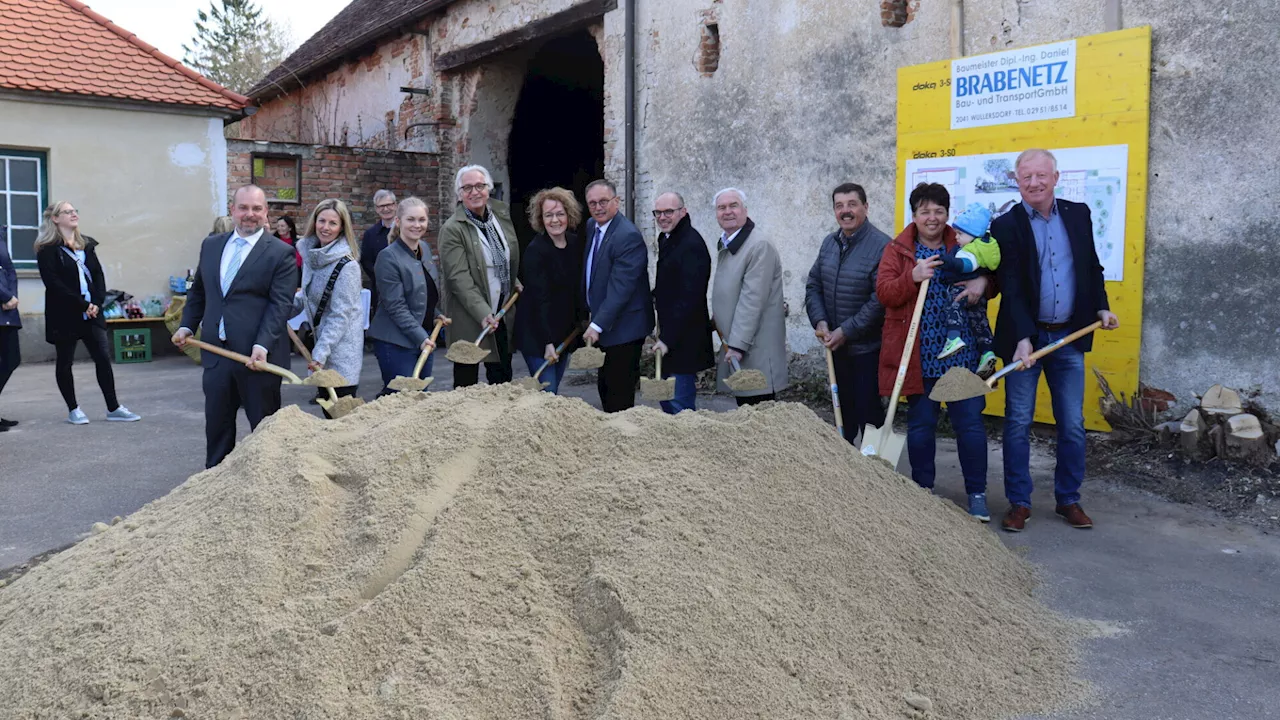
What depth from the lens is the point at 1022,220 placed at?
4.98 metres

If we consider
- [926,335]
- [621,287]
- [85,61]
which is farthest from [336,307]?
[85,61]

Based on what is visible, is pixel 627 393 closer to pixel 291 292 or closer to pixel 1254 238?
pixel 291 292

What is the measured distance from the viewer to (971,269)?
4.89 meters

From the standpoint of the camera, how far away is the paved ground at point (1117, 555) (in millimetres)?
3330

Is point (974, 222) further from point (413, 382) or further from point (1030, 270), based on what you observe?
point (413, 382)

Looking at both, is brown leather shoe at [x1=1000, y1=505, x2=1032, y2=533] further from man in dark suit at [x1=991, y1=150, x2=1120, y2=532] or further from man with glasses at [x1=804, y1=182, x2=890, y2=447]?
man with glasses at [x1=804, y1=182, x2=890, y2=447]

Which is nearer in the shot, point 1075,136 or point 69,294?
point 1075,136

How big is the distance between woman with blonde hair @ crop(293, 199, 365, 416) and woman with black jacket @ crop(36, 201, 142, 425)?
106 inches

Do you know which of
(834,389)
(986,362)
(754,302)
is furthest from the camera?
(754,302)

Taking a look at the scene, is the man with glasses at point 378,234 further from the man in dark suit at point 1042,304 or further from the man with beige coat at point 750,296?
the man in dark suit at point 1042,304

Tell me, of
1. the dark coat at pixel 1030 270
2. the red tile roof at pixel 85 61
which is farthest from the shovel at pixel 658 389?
the red tile roof at pixel 85 61

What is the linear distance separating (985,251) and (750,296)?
1.39 metres

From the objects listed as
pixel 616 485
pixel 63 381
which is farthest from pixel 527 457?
pixel 63 381

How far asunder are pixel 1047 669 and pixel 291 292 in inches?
161
